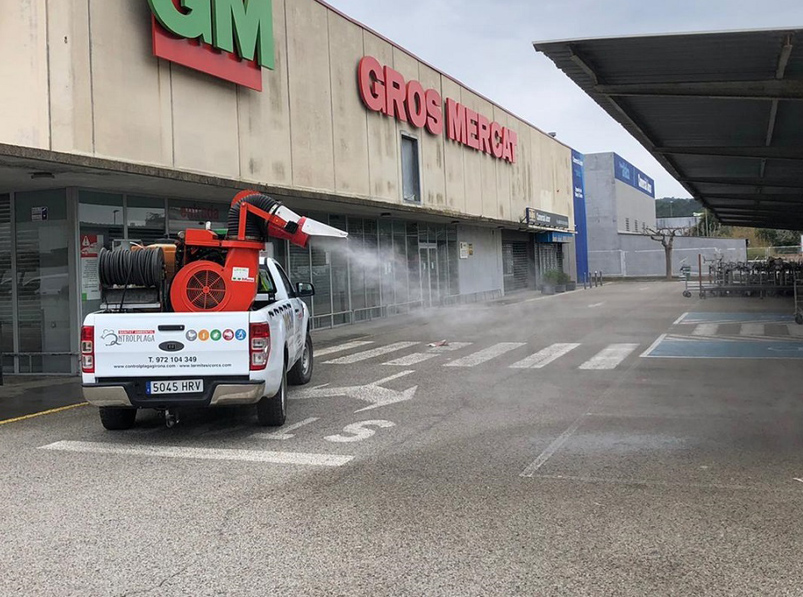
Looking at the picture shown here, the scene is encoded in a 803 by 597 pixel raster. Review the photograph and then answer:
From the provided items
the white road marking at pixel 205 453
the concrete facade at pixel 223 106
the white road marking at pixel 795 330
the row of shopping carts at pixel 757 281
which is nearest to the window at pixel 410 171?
the concrete facade at pixel 223 106

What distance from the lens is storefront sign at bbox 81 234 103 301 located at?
42.9 feet

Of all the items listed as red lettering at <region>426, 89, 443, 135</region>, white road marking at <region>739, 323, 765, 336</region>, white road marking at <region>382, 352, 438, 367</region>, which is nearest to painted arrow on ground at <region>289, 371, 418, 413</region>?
white road marking at <region>382, 352, 438, 367</region>

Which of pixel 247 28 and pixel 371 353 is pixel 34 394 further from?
pixel 247 28

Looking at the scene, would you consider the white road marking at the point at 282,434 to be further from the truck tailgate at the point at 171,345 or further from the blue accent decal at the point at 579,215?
the blue accent decal at the point at 579,215

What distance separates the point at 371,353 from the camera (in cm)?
1507

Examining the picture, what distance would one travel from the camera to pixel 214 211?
16688 millimetres

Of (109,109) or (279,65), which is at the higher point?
(279,65)

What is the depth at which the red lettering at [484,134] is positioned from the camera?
2948cm

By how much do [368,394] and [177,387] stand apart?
3.37 metres

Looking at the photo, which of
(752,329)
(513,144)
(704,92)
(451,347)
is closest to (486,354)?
(451,347)

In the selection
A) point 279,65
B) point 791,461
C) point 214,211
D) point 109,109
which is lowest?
point 791,461

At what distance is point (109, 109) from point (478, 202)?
1851 centimetres

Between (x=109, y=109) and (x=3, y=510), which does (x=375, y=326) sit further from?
(x=3, y=510)

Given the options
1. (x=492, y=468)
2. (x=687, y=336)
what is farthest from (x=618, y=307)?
(x=492, y=468)
